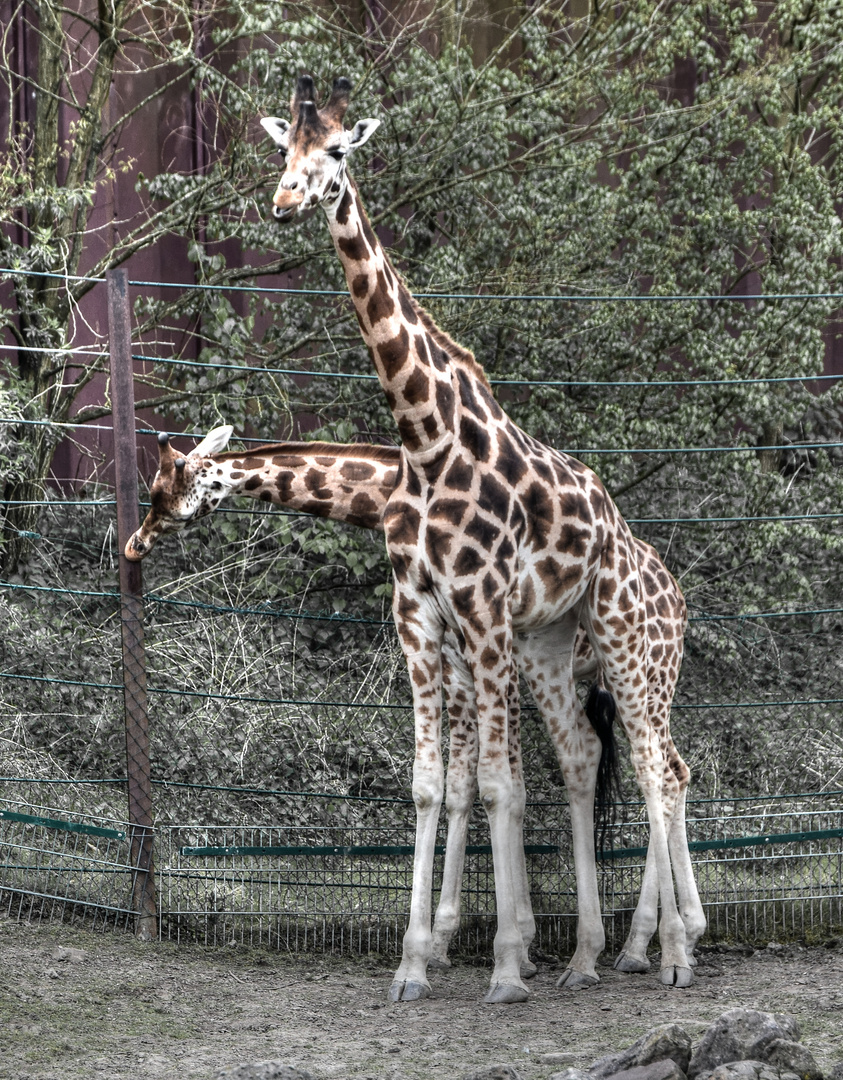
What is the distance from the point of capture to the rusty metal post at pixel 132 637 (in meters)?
5.25

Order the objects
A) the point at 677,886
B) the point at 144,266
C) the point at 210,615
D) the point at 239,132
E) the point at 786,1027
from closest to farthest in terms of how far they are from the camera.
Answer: the point at 786,1027 → the point at 677,886 → the point at 210,615 → the point at 239,132 → the point at 144,266

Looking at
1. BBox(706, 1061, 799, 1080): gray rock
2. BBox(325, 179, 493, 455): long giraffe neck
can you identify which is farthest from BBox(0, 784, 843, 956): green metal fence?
BBox(706, 1061, 799, 1080): gray rock

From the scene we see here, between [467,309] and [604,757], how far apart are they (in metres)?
3.24

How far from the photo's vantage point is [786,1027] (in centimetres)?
358

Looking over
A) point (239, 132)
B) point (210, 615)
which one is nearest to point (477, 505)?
A: point (210, 615)

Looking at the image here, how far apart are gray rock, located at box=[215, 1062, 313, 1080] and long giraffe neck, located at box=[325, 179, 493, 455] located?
7.20 feet

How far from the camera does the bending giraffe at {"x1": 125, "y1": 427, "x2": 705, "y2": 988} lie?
509 cm

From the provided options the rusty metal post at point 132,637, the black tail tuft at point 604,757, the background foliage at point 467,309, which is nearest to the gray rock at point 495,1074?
the black tail tuft at point 604,757

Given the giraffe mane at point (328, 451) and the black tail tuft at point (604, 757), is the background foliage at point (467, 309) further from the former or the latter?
the giraffe mane at point (328, 451)

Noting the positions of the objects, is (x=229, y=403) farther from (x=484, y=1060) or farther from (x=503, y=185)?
(x=484, y=1060)

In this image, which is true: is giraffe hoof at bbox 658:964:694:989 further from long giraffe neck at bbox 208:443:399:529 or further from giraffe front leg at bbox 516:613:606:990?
long giraffe neck at bbox 208:443:399:529

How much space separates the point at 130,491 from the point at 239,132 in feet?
10.3

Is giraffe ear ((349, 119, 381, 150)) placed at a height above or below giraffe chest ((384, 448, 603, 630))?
above

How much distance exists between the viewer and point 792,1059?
3355 mm
